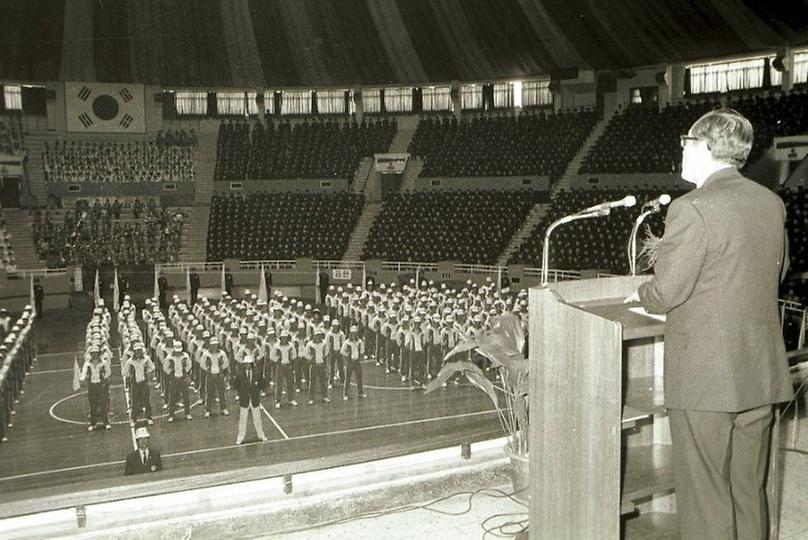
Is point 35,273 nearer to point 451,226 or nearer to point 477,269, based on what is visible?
point 451,226

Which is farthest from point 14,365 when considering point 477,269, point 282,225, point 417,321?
point 282,225

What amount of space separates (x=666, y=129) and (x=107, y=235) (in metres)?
19.3

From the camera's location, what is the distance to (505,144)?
91.9 feet

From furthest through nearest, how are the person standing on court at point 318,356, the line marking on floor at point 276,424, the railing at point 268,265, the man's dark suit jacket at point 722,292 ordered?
1. the railing at point 268,265
2. the person standing on court at point 318,356
3. the line marking on floor at point 276,424
4. the man's dark suit jacket at point 722,292

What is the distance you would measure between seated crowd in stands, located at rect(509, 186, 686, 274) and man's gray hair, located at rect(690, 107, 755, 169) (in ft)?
55.4

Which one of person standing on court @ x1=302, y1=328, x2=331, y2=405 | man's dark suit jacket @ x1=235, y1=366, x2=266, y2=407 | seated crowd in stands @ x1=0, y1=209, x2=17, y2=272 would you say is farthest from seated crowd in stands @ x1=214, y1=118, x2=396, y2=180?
man's dark suit jacket @ x1=235, y1=366, x2=266, y2=407

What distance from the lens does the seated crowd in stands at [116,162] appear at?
28391 mm

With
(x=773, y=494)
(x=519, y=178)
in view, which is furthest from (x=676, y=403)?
(x=519, y=178)

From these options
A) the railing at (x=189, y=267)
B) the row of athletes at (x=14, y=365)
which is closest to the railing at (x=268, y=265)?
the railing at (x=189, y=267)

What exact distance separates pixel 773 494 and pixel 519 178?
78.9 feet

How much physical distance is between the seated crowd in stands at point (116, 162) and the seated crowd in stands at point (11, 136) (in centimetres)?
94

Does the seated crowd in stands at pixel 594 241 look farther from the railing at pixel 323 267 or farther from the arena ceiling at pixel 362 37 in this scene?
the arena ceiling at pixel 362 37

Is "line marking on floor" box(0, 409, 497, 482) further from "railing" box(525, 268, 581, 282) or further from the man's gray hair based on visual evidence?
the man's gray hair

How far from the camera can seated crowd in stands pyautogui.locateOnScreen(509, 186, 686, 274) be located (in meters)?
20.2
